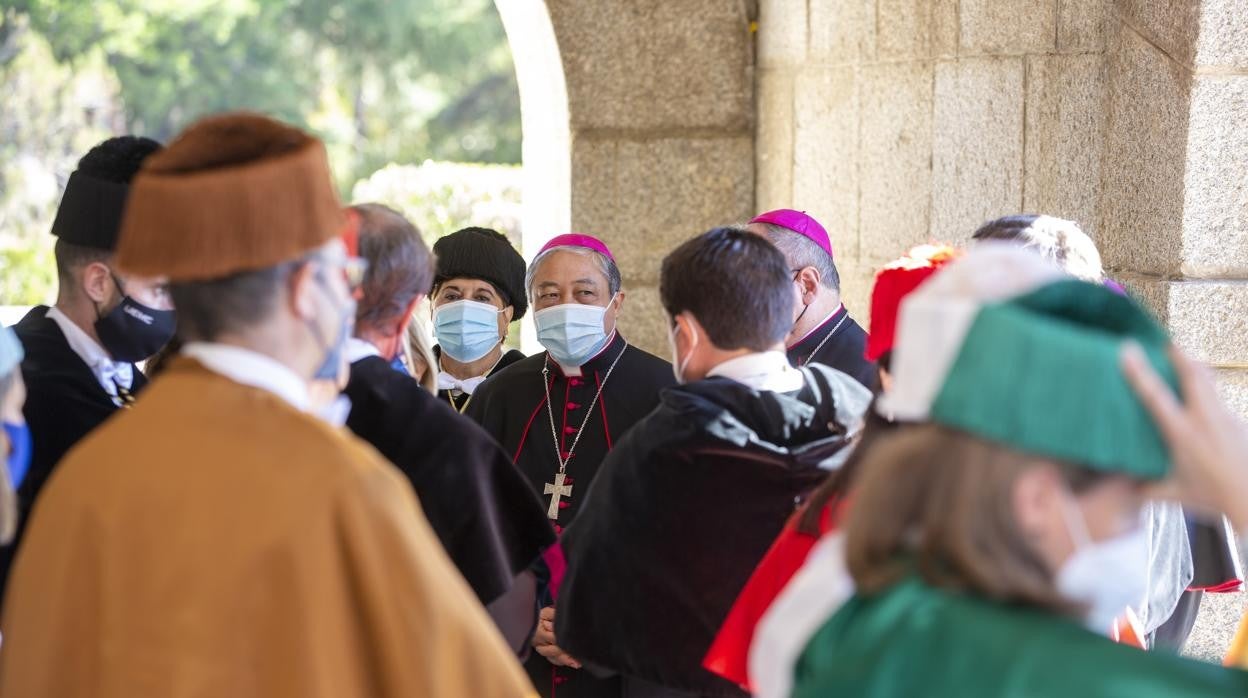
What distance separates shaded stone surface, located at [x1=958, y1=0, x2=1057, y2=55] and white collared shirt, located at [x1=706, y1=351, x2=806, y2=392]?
288cm

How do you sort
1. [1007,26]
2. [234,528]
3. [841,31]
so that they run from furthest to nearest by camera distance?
1. [841,31]
2. [1007,26]
3. [234,528]

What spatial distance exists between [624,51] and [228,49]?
23160 millimetres

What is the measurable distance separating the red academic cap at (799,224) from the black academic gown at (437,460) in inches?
87.1

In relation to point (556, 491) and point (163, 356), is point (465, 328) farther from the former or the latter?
point (163, 356)

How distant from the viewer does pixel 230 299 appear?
7.64 ft

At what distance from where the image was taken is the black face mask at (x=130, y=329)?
12.5 feet

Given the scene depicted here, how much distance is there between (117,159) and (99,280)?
388 millimetres

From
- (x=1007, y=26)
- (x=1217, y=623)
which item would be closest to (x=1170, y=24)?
(x=1007, y=26)

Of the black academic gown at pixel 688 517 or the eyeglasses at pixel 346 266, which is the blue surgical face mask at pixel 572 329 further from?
the eyeglasses at pixel 346 266

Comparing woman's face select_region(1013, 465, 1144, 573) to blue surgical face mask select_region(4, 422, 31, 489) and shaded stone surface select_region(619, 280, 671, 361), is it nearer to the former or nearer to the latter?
blue surgical face mask select_region(4, 422, 31, 489)

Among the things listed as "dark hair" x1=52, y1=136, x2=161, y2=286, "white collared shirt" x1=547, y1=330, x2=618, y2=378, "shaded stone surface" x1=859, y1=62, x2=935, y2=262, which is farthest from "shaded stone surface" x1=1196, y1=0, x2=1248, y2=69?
"dark hair" x1=52, y1=136, x2=161, y2=286

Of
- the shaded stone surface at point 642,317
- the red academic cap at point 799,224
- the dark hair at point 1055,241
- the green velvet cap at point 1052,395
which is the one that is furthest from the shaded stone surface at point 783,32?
the green velvet cap at point 1052,395

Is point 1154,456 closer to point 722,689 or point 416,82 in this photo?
point 722,689

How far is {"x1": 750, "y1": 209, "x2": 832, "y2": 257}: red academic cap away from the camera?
5312mm
